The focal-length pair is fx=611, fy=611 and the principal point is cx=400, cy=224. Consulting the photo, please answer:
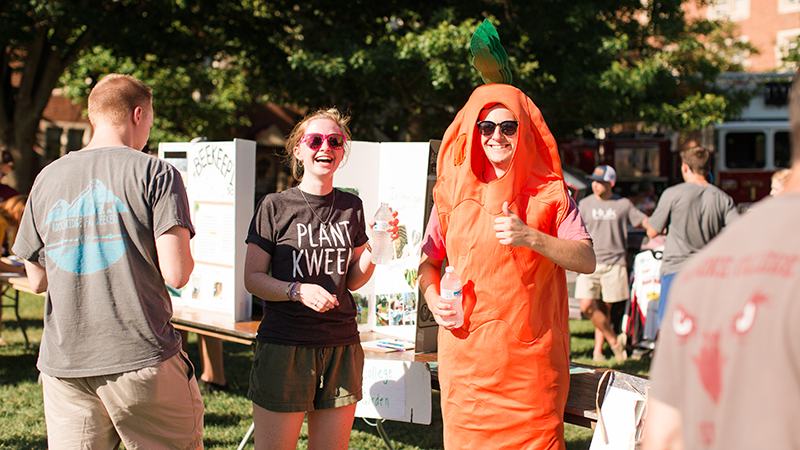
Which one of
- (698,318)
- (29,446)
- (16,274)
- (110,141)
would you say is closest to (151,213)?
(110,141)

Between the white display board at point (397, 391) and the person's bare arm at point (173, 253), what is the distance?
1.51 m

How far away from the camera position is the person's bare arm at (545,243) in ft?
6.81

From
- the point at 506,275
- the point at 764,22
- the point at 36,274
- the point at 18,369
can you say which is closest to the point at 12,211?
the point at 18,369

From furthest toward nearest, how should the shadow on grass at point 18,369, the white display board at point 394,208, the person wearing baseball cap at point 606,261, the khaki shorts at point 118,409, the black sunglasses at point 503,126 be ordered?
the person wearing baseball cap at point 606,261 → the shadow on grass at point 18,369 → the white display board at point 394,208 → the black sunglasses at point 503,126 → the khaki shorts at point 118,409

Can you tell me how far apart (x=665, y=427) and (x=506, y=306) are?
3.74 ft

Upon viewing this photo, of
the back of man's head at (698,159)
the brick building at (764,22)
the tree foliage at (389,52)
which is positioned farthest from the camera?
the brick building at (764,22)

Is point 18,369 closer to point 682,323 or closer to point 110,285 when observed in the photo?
point 110,285

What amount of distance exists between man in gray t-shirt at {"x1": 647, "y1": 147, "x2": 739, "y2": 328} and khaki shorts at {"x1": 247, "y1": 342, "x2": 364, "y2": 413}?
11.7 feet

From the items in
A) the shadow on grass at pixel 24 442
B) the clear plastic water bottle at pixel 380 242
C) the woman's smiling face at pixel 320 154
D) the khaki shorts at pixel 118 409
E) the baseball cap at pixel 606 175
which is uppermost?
the baseball cap at pixel 606 175

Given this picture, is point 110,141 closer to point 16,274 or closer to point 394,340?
point 394,340

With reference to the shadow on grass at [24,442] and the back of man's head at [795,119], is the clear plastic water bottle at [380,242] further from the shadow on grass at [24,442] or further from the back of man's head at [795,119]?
the shadow on grass at [24,442]

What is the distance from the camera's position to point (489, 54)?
243 cm

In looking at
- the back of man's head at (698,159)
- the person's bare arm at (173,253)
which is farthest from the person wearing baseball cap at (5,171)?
the back of man's head at (698,159)

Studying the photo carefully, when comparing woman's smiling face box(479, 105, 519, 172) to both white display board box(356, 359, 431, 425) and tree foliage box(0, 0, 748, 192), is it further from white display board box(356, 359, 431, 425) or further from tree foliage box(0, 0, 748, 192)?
tree foliage box(0, 0, 748, 192)
